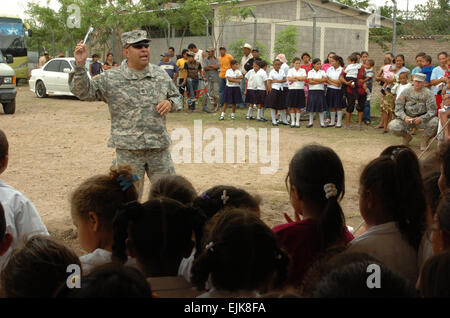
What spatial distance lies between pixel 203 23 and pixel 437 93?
1283 centimetres

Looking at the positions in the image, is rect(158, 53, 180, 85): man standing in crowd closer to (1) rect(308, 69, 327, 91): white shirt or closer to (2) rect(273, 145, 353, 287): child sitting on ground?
(1) rect(308, 69, 327, 91): white shirt

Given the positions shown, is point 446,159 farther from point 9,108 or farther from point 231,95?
point 9,108

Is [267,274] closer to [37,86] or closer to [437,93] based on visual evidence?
[437,93]

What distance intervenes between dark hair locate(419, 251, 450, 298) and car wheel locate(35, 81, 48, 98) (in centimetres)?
2020

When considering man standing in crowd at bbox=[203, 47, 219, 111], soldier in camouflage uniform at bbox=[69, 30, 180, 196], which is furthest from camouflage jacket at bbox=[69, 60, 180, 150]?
man standing in crowd at bbox=[203, 47, 219, 111]

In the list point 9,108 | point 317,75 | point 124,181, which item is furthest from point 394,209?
point 9,108

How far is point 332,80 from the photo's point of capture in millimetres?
13266

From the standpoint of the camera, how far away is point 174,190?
115 inches

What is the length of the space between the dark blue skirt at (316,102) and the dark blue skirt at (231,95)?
7.50ft

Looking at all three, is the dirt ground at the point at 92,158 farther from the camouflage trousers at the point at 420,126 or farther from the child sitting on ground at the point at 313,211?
the child sitting on ground at the point at 313,211

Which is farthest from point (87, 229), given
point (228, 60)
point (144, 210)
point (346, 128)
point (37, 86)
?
point (37, 86)

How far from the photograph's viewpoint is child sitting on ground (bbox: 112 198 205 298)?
2070 mm

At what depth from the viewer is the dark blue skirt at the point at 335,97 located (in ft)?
43.5
